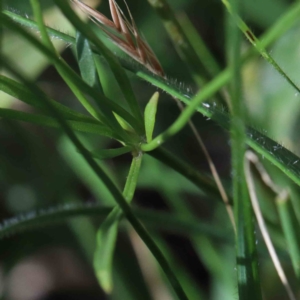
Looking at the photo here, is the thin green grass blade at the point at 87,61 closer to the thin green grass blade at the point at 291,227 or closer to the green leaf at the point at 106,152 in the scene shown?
the green leaf at the point at 106,152

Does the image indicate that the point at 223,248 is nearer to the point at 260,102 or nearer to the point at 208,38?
the point at 260,102

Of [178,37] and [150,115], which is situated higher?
[178,37]

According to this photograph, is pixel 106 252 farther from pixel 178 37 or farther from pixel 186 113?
pixel 178 37

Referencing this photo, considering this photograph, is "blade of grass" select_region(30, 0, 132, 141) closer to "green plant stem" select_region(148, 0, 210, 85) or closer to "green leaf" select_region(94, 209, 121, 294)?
"green leaf" select_region(94, 209, 121, 294)

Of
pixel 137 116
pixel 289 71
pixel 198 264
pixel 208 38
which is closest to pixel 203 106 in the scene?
pixel 137 116

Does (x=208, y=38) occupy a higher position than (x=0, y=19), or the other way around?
(x=208, y=38)

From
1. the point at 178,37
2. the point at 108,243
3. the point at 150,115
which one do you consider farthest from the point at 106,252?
the point at 178,37
